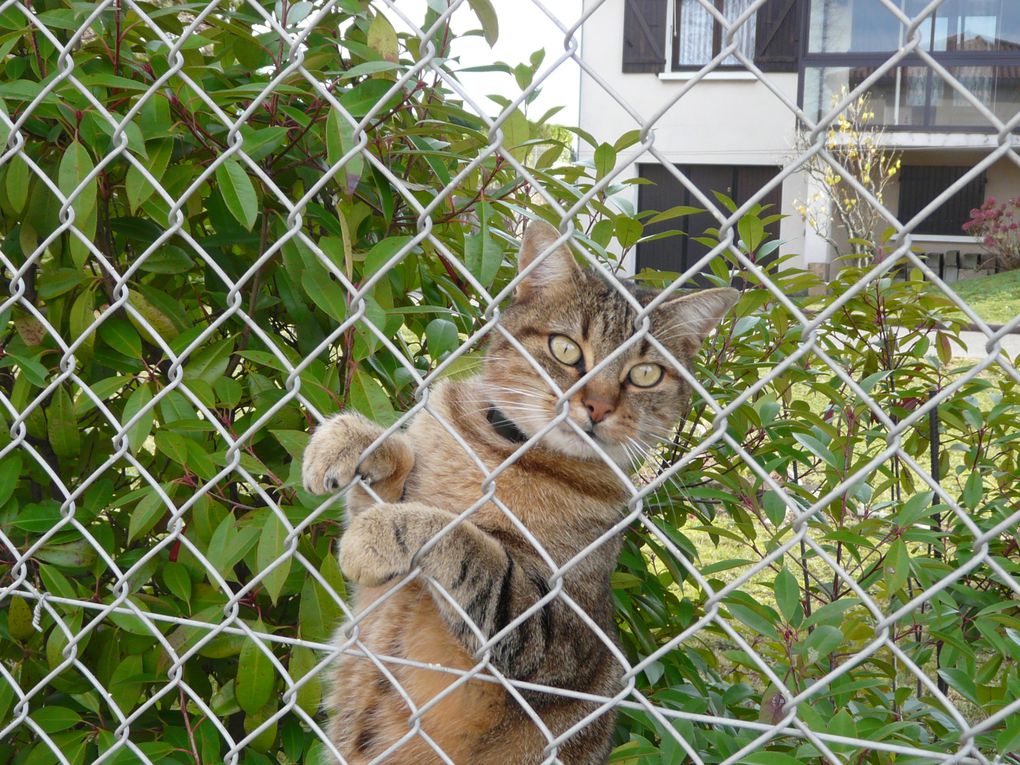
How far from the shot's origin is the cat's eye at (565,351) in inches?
92.4

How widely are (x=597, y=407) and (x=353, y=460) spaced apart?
71 cm

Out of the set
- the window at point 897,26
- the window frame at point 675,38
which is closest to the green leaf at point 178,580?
the window frame at point 675,38

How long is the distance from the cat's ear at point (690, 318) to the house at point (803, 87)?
987 cm

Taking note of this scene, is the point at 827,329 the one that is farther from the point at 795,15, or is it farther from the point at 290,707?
the point at 795,15

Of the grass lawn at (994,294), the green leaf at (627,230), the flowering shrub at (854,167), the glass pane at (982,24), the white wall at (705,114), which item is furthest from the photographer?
the glass pane at (982,24)

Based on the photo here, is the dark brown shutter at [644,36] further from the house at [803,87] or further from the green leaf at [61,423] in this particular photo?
the green leaf at [61,423]

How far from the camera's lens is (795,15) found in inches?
531

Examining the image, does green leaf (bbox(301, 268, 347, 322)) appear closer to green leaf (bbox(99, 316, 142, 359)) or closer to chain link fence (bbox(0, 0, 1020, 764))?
chain link fence (bbox(0, 0, 1020, 764))

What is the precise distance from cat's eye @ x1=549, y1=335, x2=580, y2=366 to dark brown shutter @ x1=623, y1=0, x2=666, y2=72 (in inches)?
463

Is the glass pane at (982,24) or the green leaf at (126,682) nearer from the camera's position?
the green leaf at (126,682)

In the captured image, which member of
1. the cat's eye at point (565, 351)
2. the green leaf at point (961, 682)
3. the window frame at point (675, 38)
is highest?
the window frame at point (675, 38)

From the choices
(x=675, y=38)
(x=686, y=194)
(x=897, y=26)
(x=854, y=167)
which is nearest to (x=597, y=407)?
(x=686, y=194)

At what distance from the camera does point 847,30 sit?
13.6 metres

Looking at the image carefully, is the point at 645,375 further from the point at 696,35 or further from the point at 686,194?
the point at 696,35
